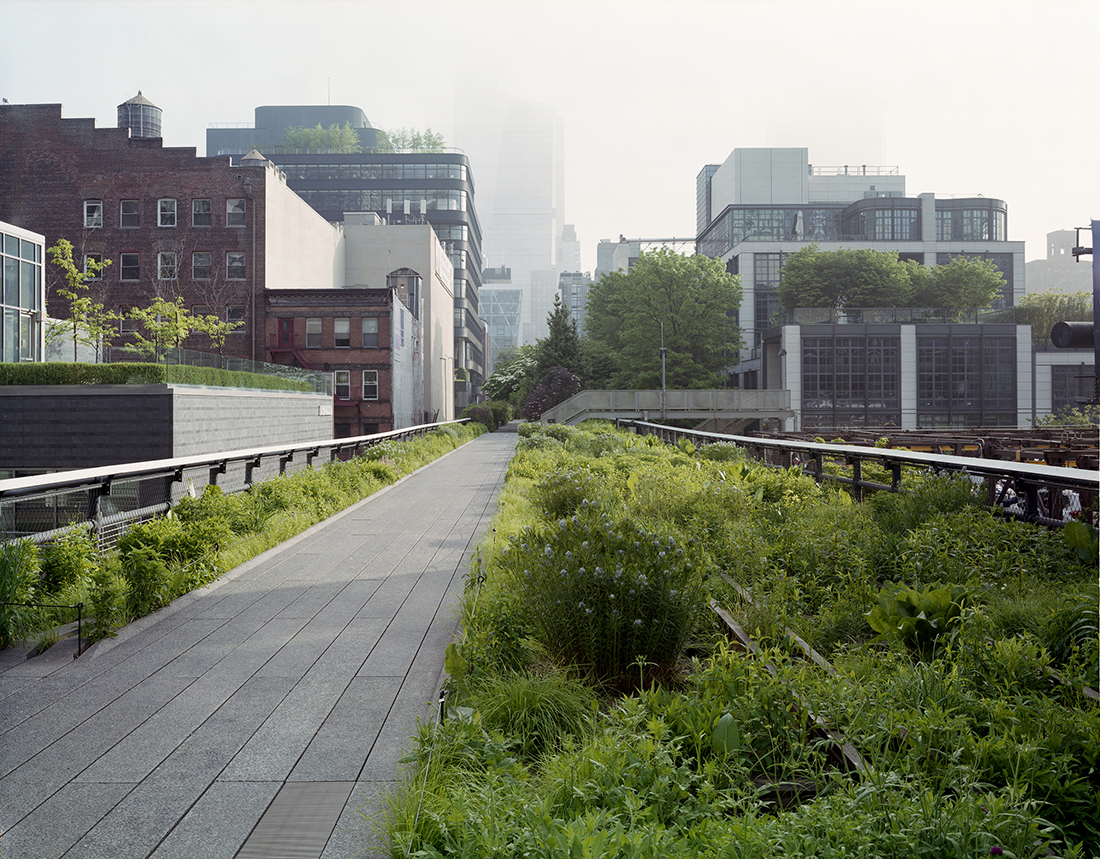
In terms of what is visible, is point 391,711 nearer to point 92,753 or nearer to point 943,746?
point 92,753

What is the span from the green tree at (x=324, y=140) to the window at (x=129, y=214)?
72.2m

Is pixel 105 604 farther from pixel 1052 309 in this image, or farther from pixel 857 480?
pixel 1052 309

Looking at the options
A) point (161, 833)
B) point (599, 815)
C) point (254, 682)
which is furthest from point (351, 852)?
point (254, 682)

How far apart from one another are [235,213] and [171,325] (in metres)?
10.1

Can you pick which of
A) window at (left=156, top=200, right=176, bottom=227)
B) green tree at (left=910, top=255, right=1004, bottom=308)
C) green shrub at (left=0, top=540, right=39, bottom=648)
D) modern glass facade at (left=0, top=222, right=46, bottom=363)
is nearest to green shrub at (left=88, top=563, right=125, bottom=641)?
green shrub at (left=0, top=540, right=39, bottom=648)

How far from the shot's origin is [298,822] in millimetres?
→ 3064

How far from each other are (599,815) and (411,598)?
449cm

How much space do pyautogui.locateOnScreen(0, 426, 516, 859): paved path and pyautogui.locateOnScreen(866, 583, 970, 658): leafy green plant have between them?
269 cm

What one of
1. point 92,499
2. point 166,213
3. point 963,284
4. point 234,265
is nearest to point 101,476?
point 92,499

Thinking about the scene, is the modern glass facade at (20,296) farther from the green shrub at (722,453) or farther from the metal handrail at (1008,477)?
the metal handrail at (1008,477)

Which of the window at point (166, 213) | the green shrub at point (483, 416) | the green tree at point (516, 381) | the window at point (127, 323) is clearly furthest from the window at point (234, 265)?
the green tree at point (516, 381)

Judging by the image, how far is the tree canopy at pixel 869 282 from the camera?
74688 millimetres

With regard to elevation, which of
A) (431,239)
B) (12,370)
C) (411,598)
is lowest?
(411,598)

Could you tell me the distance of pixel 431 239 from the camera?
65.9 m
